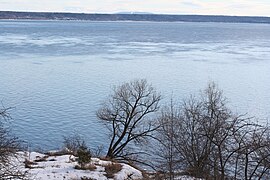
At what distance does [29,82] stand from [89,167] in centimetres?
2304

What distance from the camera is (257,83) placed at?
127 feet

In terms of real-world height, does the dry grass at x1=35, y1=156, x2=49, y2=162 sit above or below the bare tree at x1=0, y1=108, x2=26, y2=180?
below

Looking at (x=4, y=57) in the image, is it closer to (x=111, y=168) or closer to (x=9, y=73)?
(x=9, y=73)

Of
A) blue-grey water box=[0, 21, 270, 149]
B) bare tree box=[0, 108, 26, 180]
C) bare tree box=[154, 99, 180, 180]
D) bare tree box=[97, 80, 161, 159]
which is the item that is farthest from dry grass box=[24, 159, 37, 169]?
blue-grey water box=[0, 21, 270, 149]

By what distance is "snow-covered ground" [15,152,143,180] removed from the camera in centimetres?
1573

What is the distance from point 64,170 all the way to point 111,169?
169cm

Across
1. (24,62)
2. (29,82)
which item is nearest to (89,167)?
(29,82)

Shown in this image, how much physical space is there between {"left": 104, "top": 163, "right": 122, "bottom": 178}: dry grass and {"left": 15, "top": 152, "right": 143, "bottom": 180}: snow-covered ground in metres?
0.11

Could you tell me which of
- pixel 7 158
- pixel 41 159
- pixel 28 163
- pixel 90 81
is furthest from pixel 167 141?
pixel 90 81

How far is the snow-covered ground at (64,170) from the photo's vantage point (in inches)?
619

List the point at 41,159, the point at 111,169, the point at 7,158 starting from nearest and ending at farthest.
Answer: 1. the point at 7,158
2. the point at 111,169
3. the point at 41,159

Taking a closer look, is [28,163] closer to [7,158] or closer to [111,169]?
[111,169]

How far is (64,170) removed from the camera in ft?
53.8

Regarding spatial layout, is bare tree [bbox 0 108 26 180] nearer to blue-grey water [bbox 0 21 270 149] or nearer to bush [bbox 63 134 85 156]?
bush [bbox 63 134 85 156]
